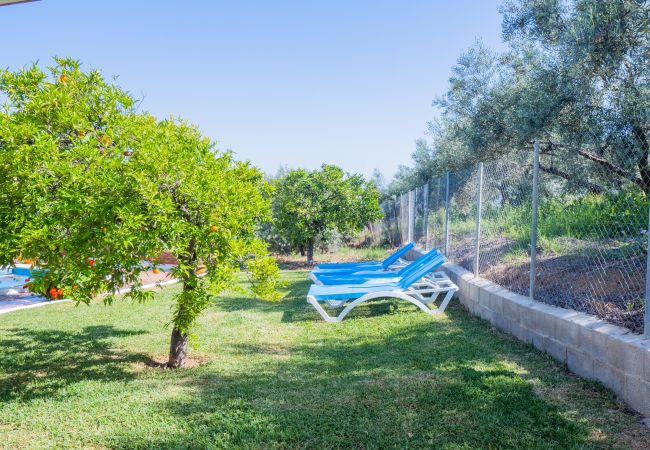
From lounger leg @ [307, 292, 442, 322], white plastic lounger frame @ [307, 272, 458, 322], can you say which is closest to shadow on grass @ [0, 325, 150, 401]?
lounger leg @ [307, 292, 442, 322]

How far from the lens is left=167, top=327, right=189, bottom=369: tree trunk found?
16.8ft

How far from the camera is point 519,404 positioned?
3.67 m

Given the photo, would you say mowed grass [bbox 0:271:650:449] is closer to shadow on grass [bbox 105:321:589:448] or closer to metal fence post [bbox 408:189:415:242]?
shadow on grass [bbox 105:321:589:448]

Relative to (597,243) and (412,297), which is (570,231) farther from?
(412,297)

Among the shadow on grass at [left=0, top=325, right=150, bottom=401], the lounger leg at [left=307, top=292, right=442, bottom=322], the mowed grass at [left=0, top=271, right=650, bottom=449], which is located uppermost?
the lounger leg at [left=307, top=292, right=442, bottom=322]

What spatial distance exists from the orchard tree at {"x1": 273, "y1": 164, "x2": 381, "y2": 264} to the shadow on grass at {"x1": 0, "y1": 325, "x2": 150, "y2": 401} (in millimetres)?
9267

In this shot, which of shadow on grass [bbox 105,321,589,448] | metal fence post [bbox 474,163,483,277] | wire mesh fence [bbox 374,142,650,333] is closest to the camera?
shadow on grass [bbox 105,321,589,448]

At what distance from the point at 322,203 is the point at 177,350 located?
1142cm

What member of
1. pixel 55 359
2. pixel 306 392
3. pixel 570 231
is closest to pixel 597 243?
pixel 570 231

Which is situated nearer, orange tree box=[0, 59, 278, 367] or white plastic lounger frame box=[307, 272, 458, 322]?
orange tree box=[0, 59, 278, 367]

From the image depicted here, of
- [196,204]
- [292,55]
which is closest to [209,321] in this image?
[196,204]

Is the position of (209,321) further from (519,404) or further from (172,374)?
(519,404)

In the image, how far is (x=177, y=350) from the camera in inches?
203

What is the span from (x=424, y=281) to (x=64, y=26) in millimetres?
7744
